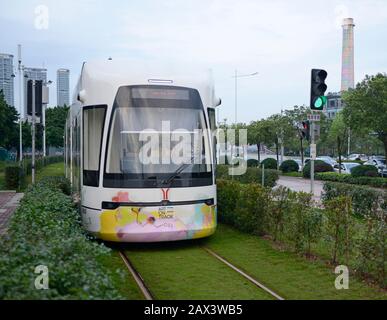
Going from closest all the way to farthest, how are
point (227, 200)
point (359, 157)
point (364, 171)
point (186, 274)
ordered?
point (186, 274)
point (227, 200)
point (364, 171)
point (359, 157)

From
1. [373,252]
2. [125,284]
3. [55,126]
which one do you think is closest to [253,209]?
[373,252]

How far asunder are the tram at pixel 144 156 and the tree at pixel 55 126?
2526 inches

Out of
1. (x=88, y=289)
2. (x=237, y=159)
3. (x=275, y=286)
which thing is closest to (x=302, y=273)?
(x=275, y=286)

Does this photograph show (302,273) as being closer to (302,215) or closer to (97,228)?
(302,215)

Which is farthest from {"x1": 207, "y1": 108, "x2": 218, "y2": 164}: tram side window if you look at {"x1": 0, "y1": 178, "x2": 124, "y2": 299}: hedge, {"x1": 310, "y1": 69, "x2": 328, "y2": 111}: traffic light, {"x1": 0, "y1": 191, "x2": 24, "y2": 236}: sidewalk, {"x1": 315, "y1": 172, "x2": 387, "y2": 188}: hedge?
{"x1": 315, "y1": 172, "x2": 387, "y2": 188}: hedge

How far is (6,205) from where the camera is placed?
16.8m

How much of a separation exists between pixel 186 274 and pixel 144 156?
2339mm


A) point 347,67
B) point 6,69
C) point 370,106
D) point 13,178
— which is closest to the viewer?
point 13,178

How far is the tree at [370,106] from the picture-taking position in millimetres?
29906

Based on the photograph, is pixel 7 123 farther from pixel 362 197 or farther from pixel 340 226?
pixel 340 226

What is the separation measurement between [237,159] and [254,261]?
78.7 feet

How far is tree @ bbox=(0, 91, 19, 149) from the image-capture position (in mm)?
44666

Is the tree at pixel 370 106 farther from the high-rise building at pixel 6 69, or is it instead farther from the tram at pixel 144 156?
the high-rise building at pixel 6 69
